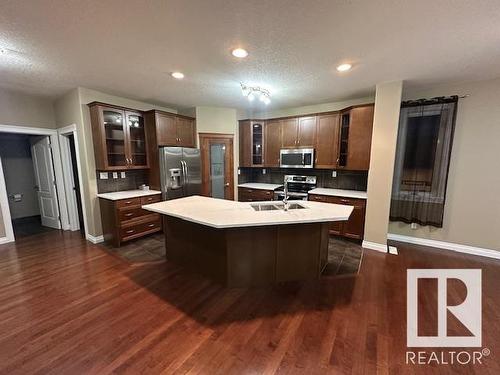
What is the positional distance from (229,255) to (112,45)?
2.52 metres

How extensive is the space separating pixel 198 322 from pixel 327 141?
3693 mm

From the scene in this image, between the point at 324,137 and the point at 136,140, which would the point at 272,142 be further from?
the point at 136,140

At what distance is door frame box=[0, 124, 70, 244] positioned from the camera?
12.0ft

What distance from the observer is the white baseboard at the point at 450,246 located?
3.29 meters

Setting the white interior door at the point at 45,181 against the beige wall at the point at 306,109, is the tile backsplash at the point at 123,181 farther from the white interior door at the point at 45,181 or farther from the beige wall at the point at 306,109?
the beige wall at the point at 306,109

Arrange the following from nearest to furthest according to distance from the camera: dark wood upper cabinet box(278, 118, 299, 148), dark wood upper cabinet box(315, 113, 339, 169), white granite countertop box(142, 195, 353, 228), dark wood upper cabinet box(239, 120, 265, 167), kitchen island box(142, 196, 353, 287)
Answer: white granite countertop box(142, 195, 353, 228), kitchen island box(142, 196, 353, 287), dark wood upper cabinet box(315, 113, 339, 169), dark wood upper cabinet box(278, 118, 299, 148), dark wood upper cabinet box(239, 120, 265, 167)

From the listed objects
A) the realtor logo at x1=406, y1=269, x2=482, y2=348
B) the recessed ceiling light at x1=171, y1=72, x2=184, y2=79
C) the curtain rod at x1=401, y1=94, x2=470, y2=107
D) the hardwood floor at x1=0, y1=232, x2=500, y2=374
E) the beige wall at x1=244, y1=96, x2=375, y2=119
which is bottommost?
the realtor logo at x1=406, y1=269, x2=482, y2=348

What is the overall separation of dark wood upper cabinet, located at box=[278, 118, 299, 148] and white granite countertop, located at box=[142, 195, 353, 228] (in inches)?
83.4

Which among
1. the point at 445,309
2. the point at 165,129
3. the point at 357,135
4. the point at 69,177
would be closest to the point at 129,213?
the point at 165,129

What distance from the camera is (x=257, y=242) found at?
2.41 metres

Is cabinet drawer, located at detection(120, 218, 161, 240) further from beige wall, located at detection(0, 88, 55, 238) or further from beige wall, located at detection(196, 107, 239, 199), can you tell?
beige wall, located at detection(0, 88, 55, 238)

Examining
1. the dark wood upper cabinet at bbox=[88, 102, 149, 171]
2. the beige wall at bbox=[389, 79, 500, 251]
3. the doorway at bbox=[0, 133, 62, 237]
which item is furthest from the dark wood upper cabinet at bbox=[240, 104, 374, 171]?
the doorway at bbox=[0, 133, 62, 237]

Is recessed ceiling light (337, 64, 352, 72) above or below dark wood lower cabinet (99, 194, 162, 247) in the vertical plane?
above

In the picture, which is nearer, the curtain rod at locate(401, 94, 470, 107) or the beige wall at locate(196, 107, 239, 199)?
the curtain rod at locate(401, 94, 470, 107)
